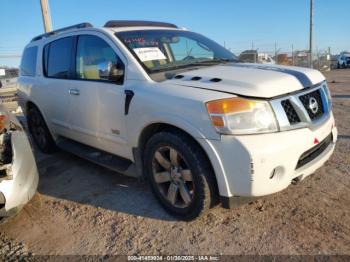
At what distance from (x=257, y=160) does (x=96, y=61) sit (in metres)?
2.27

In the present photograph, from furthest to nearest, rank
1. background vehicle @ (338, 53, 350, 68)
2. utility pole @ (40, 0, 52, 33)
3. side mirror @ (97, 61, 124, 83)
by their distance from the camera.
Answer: background vehicle @ (338, 53, 350, 68) < utility pole @ (40, 0, 52, 33) < side mirror @ (97, 61, 124, 83)

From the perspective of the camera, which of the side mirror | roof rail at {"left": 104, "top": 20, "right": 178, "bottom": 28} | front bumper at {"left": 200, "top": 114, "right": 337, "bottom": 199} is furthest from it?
roof rail at {"left": 104, "top": 20, "right": 178, "bottom": 28}

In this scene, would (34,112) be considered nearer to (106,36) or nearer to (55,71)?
(55,71)

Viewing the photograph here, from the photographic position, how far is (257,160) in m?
2.56

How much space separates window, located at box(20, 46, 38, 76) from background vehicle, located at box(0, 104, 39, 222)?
2296mm

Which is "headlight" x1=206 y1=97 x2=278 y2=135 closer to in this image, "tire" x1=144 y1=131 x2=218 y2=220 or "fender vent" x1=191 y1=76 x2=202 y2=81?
"tire" x1=144 y1=131 x2=218 y2=220

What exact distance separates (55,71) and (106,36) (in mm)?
1429

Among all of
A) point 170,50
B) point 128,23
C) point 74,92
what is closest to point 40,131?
point 74,92

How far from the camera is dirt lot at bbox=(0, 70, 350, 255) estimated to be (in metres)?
2.77

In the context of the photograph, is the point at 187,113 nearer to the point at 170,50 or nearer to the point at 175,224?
the point at 175,224

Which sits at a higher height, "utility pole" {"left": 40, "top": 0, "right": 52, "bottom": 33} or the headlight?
"utility pole" {"left": 40, "top": 0, "right": 52, "bottom": 33}

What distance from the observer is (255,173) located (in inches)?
102

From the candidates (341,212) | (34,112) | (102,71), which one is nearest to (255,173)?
(341,212)

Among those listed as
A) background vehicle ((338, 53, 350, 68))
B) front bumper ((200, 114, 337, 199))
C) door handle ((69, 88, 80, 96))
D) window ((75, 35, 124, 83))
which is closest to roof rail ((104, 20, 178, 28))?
window ((75, 35, 124, 83))
